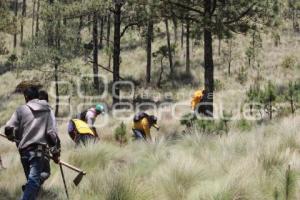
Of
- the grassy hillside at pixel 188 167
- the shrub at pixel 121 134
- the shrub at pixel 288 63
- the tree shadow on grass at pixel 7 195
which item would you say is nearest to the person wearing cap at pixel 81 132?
the grassy hillside at pixel 188 167

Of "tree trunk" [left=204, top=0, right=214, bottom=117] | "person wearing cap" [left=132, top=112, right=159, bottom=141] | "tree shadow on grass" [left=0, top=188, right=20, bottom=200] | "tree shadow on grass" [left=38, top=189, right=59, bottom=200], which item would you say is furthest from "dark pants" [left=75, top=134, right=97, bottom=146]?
"tree trunk" [left=204, top=0, right=214, bottom=117]

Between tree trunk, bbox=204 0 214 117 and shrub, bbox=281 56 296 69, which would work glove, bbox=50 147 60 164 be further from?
shrub, bbox=281 56 296 69

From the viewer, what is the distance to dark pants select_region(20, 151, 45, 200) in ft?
20.5

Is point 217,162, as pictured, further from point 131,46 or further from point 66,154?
point 131,46

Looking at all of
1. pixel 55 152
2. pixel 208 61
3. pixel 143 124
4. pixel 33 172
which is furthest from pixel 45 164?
pixel 208 61

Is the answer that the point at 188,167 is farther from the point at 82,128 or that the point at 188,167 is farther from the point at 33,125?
the point at 82,128

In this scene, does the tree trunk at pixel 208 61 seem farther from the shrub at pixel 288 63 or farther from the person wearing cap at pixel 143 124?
the shrub at pixel 288 63

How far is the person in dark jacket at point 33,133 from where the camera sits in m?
6.39

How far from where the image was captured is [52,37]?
97.9 ft

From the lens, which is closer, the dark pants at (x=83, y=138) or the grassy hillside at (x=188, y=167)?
the grassy hillside at (x=188, y=167)

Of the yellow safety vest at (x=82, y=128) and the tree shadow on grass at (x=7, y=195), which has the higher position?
the yellow safety vest at (x=82, y=128)

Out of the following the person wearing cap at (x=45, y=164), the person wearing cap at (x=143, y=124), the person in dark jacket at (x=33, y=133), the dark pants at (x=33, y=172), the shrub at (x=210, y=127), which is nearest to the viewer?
the dark pants at (x=33, y=172)

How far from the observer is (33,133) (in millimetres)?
6441

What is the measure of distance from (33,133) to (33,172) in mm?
474
